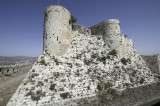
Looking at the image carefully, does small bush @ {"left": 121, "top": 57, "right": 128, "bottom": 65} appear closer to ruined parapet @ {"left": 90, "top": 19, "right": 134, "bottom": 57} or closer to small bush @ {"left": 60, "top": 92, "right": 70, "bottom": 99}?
ruined parapet @ {"left": 90, "top": 19, "right": 134, "bottom": 57}

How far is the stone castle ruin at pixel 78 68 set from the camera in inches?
264

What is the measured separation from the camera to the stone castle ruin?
22.0ft

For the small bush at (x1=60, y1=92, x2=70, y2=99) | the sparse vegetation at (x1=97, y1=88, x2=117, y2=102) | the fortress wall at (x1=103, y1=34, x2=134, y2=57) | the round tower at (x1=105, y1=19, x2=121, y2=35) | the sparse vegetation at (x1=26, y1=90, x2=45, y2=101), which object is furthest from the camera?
the round tower at (x1=105, y1=19, x2=121, y2=35)

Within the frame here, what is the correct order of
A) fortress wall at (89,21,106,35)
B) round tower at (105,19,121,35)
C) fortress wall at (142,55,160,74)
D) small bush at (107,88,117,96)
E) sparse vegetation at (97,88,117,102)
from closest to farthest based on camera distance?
1. sparse vegetation at (97,88,117,102)
2. small bush at (107,88,117,96)
3. round tower at (105,19,121,35)
4. fortress wall at (89,21,106,35)
5. fortress wall at (142,55,160,74)

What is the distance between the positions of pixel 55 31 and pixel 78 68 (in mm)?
5354

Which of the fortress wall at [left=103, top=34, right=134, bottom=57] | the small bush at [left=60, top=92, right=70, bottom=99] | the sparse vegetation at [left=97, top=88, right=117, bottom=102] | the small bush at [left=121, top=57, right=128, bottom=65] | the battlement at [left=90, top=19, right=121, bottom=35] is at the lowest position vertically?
the sparse vegetation at [left=97, top=88, right=117, bottom=102]

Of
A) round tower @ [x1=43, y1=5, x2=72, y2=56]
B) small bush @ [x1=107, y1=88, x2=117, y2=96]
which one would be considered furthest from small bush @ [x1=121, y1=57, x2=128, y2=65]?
round tower @ [x1=43, y1=5, x2=72, y2=56]

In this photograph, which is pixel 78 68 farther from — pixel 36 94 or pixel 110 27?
pixel 110 27

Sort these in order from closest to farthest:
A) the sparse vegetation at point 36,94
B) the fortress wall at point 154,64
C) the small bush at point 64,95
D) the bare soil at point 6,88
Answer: the sparse vegetation at point 36,94 → the small bush at point 64,95 → the bare soil at point 6,88 → the fortress wall at point 154,64

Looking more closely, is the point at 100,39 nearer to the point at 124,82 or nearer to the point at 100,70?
the point at 100,70

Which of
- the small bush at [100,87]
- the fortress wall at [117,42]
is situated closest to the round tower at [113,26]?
the fortress wall at [117,42]

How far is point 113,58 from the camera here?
39.8 ft

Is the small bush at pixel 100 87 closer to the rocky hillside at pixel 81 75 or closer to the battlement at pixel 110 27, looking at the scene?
the rocky hillside at pixel 81 75

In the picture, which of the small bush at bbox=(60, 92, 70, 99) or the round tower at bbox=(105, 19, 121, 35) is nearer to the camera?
the small bush at bbox=(60, 92, 70, 99)
